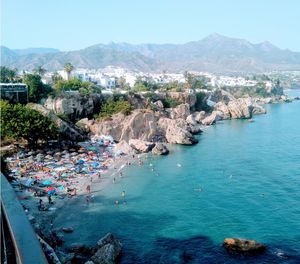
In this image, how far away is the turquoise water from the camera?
23406 millimetres

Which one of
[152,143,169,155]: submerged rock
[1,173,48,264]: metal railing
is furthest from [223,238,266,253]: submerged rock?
[152,143,169,155]: submerged rock

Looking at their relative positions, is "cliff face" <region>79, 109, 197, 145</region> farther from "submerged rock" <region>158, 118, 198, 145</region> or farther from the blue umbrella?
the blue umbrella

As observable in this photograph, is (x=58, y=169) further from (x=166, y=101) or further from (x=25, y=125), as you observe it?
(x=166, y=101)

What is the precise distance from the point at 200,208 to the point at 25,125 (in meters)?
24.4

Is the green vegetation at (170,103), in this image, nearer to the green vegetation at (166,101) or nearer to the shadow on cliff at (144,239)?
the green vegetation at (166,101)

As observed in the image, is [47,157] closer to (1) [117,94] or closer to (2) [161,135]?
(2) [161,135]

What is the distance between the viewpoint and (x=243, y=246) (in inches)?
904

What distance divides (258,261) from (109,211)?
12252mm

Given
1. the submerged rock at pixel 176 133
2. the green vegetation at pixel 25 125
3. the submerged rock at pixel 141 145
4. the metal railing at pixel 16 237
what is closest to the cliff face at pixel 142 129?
the submerged rock at pixel 176 133

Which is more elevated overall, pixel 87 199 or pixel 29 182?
pixel 29 182

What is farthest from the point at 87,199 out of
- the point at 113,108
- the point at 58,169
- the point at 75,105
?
the point at 113,108

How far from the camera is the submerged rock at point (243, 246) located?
22812 mm

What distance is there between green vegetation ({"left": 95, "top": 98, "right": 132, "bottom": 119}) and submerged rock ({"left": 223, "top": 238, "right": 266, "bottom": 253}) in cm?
4232

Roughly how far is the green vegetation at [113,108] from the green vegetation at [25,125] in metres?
16.3
